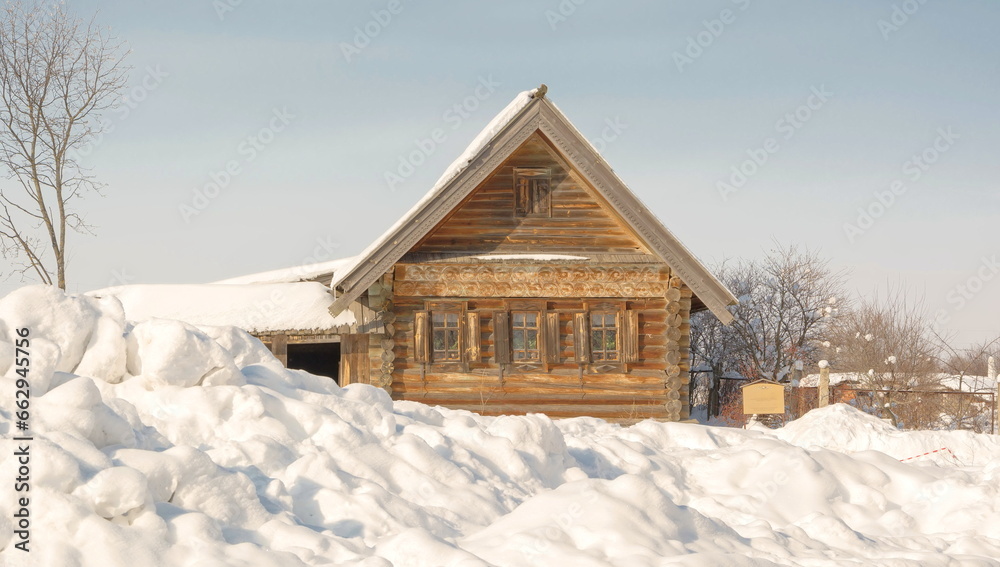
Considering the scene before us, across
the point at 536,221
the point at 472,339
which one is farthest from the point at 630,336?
Result: the point at 472,339

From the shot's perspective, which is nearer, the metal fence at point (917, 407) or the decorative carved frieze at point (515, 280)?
the decorative carved frieze at point (515, 280)

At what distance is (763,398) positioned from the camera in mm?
13766

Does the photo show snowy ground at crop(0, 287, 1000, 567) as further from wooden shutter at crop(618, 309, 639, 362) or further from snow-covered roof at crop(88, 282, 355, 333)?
snow-covered roof at crop(88, 282, 355, 333)

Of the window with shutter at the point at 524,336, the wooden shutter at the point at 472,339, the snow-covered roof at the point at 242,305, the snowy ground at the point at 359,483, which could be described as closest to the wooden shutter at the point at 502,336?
the window with shutter at the point at 524,336

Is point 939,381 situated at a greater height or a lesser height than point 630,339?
lesser

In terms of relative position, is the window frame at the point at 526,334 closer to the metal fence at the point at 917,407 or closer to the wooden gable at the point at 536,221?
the wooden gable at the point at 536,221

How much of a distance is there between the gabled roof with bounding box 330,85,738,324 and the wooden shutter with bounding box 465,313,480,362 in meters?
1.71

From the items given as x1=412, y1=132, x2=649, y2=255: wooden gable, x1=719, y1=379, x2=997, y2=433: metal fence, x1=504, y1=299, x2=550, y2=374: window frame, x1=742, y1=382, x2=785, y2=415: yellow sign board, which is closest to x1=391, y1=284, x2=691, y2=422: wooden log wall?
x1=504, y1=299, x2=550, y2=374: window frame

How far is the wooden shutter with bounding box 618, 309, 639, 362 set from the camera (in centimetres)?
1448

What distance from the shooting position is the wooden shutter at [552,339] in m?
14.5

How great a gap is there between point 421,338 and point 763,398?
5.78 metres

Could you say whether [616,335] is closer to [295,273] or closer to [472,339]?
[472,339]

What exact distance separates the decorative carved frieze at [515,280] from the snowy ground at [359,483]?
5624mm

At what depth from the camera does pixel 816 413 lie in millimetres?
12234
